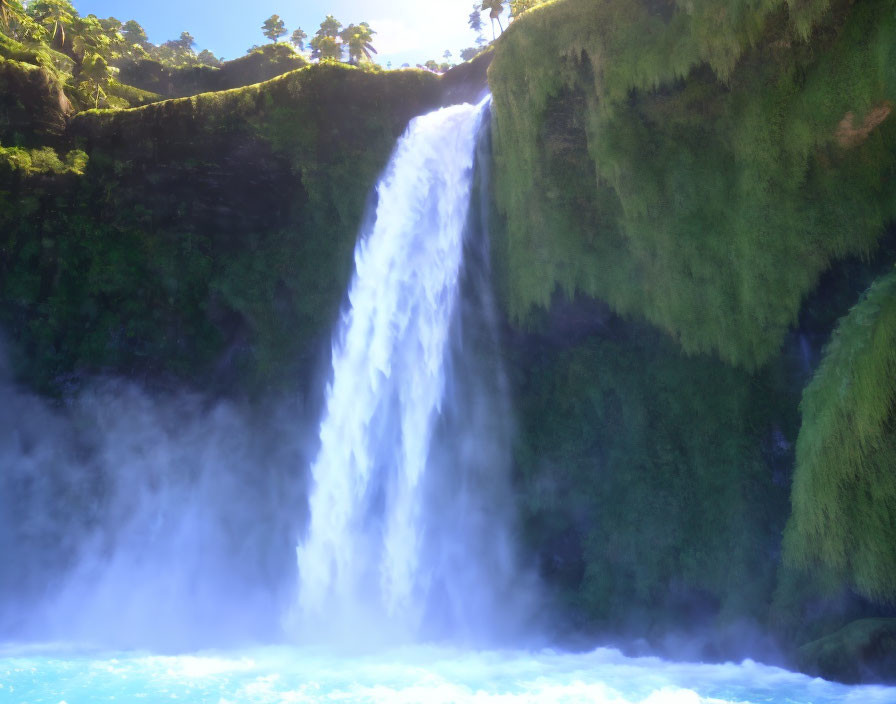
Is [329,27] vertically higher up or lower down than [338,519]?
Result: higher up

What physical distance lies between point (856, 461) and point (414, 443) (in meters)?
7.85

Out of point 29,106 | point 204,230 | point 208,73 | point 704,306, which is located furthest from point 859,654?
point 208,73

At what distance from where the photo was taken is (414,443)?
13.7 m

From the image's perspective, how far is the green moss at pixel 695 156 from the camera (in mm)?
9539

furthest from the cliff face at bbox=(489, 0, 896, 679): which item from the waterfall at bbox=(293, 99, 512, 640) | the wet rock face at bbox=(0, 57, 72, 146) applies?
the wet rock face at bbox=(0, 57, 72, 146)

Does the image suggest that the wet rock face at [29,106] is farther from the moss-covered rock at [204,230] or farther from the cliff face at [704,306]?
the cliff face at [704,306]

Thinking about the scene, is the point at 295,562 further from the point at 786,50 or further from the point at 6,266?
the point at 786,50

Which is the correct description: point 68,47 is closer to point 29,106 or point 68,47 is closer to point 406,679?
point 29,106

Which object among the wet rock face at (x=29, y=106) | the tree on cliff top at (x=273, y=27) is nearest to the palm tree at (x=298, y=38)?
the tree on cliff top at (x=273, y=27)

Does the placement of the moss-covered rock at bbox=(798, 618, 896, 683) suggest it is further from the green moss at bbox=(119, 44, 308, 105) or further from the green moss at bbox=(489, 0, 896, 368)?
the green moss at bbox=(119, 44, 308, 105)

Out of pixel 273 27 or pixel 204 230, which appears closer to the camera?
pixel 204 230

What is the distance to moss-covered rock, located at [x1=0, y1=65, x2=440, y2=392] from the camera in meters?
16.3

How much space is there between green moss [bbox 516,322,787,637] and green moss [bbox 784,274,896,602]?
9.34ft

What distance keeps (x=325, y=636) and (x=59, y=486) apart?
800cm
